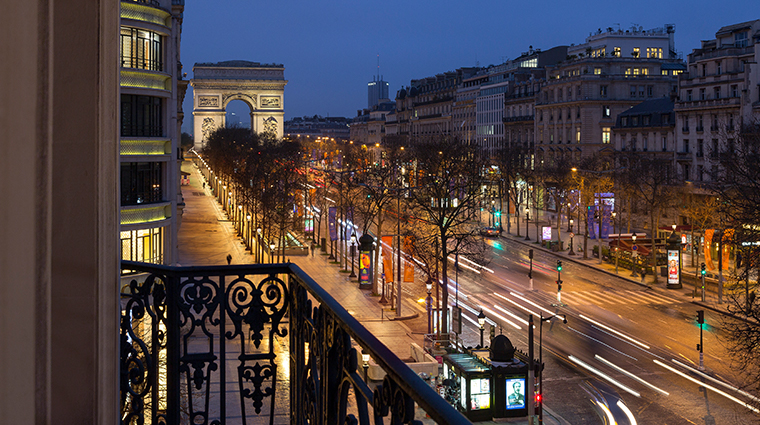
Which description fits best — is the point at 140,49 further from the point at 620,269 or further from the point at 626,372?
the point at 620,269

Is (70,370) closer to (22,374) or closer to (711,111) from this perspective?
(22,374)

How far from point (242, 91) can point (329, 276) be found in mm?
80311

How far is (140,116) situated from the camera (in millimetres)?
30406

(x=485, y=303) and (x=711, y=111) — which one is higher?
(x=711, y=111)

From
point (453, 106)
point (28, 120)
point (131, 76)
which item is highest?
point (453, 106)

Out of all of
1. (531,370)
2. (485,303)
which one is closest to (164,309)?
(531,370)

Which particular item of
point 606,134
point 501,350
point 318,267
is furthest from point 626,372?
point 606,134

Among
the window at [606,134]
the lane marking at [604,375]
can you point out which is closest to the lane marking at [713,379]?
the lane marking at [604,375]

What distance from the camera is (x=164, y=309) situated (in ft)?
20.3

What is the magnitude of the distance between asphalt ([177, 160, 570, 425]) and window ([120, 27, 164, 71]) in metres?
13.4

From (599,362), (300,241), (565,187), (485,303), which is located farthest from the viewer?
(565,187)

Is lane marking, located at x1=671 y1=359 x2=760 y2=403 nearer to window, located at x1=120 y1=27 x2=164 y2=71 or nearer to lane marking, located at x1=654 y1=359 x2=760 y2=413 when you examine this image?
lane marking, located at x1=654 y1=359 x2=760 y2=413

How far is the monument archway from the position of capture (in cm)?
12119

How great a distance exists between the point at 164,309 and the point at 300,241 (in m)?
55.1
